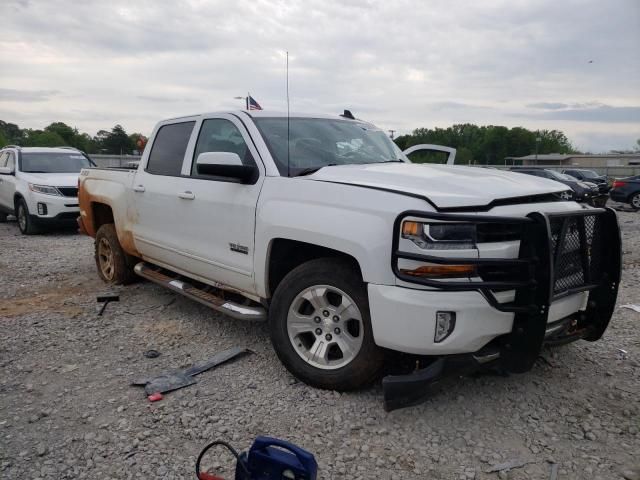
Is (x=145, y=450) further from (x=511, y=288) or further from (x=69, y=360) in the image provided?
(x=511, y=288)

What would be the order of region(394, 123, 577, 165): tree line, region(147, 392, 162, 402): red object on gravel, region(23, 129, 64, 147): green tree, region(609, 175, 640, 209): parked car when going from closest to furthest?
region(147, 392, 162, 402): red object on gravel < region(609, 175, 640, 209): parked car < region(23, 129, 64, 147): green tree < region(394, 123, 577, 165): tree line

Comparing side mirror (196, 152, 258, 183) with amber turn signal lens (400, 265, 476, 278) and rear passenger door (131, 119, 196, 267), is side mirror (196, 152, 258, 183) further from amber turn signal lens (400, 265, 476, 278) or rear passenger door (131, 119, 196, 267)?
amber turn signal lens (400, 265, 476, 278)

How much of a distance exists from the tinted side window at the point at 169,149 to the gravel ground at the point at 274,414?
1444 mm

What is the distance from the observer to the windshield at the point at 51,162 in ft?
36.4

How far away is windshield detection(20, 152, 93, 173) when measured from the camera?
11.1 metres

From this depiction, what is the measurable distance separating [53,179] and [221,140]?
7551 millimetres

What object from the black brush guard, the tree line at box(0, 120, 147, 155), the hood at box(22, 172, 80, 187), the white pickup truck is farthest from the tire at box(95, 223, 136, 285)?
the tree line at box(0, 120, 147, 155)

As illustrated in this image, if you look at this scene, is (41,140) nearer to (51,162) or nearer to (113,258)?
(51,162)

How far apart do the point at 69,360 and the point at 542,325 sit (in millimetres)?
3285

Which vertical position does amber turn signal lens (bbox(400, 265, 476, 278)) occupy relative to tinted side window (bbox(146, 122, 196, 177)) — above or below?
below

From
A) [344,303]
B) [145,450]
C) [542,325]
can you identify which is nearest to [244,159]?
[344,303]

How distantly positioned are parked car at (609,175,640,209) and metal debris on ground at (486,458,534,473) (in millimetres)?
17986

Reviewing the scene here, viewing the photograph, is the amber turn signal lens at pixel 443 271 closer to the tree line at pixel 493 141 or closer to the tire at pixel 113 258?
the tire at pixel 113 258

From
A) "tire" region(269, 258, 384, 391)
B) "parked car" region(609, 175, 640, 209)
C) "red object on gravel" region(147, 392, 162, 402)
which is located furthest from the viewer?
"parked car" region(609, 175, 640, 209)
